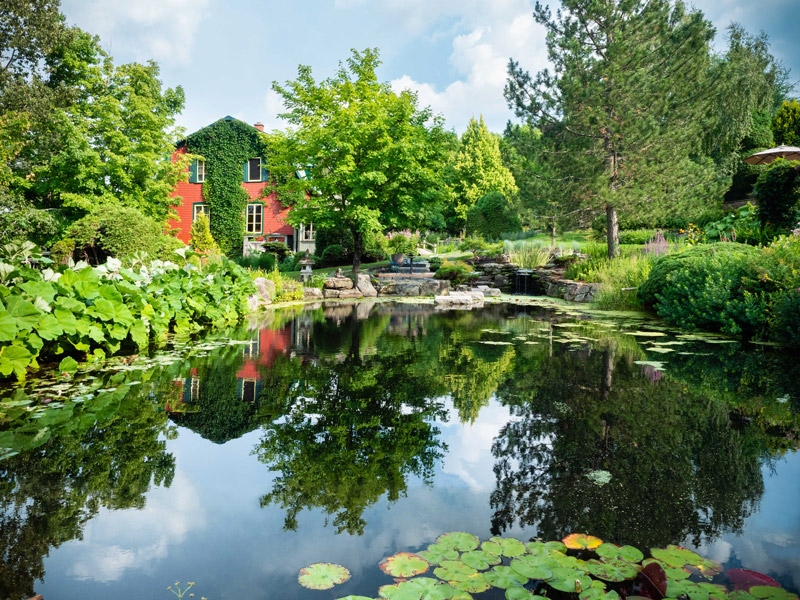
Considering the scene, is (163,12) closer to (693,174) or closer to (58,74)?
(58,74)

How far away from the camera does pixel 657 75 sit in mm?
14469

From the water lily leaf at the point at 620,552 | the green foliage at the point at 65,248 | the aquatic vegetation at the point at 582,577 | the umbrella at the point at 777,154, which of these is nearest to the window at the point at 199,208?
the green foliage at the point at 65,248

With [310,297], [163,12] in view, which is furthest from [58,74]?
[310,297]

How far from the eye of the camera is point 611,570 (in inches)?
65.8

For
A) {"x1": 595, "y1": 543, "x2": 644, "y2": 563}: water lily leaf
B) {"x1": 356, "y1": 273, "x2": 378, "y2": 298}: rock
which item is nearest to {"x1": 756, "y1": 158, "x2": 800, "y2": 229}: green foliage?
{"x1": 356, "y1": 273, "x2": 378, "y2": 298}: rock

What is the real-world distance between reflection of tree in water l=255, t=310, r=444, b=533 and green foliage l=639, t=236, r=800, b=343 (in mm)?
4791

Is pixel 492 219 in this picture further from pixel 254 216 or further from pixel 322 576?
pixel 322 576

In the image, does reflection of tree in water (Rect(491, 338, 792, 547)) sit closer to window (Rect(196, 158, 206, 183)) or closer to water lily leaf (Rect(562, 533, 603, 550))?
water lily leaf (Rect(562, 533, 603, 550))

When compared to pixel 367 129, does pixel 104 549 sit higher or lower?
lower

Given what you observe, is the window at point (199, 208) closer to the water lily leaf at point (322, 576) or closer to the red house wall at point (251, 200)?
the red house wall at point (251, 200)

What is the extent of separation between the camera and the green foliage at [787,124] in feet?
74.0

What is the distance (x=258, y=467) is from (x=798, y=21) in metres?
17.9

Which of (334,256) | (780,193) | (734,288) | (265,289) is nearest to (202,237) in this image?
(334,256)

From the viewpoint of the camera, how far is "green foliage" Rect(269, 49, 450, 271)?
52.2ft
